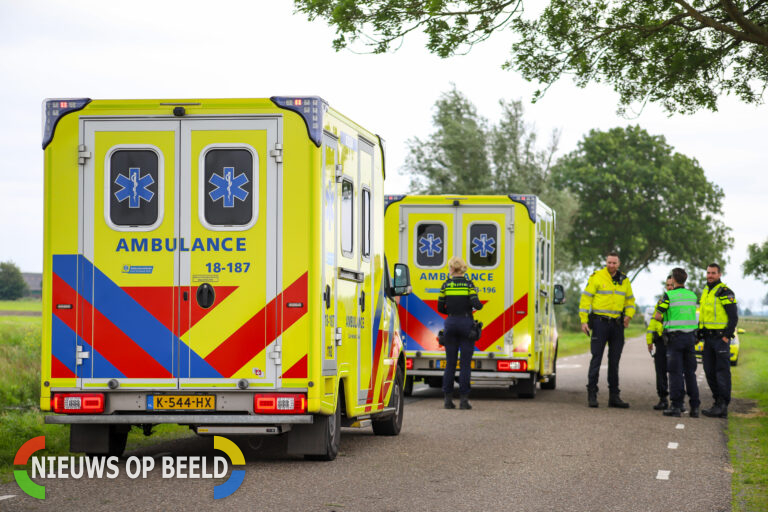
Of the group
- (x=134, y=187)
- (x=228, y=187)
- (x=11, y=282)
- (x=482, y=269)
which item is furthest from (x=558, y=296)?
(x=11, y=282)

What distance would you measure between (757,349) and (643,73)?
89.5 ft

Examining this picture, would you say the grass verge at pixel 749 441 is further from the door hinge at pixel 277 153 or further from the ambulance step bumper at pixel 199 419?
the door hinge at pixel 277 153

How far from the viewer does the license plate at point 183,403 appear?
888 centimetres

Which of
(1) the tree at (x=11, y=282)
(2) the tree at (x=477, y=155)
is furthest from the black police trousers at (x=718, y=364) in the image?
(1) the tree at (x=11, y=282)

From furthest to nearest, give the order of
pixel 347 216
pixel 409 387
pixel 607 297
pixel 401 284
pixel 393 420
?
pixel 409 387, pixel 607 297, pixel 393 420, pixel 401 284, pixel 347 216

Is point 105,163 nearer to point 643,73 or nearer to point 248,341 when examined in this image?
point 248,341

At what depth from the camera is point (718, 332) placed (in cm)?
1470

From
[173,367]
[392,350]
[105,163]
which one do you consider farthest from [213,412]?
[392,350]

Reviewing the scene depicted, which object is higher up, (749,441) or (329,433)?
(329,433)

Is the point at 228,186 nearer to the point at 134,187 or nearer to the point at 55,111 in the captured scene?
the point at 134,187

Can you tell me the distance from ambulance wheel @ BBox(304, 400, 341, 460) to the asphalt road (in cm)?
11

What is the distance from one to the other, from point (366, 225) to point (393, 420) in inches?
92.8

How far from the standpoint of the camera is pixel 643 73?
1482 centimetres

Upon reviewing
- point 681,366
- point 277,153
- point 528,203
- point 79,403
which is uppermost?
point 528,203
